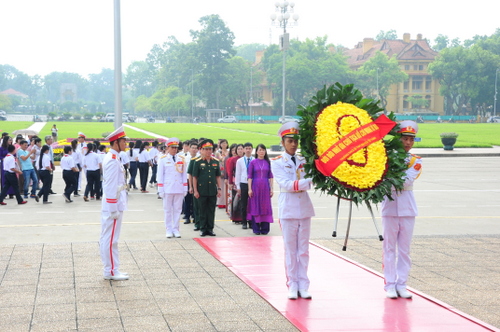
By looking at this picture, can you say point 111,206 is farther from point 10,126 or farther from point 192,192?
point 10,126

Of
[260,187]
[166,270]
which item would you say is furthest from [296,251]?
[260,187]

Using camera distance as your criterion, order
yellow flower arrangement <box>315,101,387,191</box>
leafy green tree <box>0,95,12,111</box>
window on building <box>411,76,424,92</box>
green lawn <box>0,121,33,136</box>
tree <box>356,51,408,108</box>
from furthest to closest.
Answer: leafy green tree <box>0,95,12,111</box> → window on building <box>411,76,424,92</box> → tree <box>356,51,408,108</box> → green lawn <box>0,121,33,136</box> → yellow flower arrangement <box>315,101,387,191</box>

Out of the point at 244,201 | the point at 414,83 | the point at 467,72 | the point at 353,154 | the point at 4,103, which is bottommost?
the point at 244,201

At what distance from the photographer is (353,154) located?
666cm

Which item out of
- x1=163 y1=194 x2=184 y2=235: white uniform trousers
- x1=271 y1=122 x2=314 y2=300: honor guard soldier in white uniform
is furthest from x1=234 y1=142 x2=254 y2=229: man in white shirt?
x1=271 y1=122 x2=314 y2=300: honor guard soldier in white uniform

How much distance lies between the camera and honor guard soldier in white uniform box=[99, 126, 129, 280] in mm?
8305

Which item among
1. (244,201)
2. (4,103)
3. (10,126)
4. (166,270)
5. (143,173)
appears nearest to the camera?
(166,270)

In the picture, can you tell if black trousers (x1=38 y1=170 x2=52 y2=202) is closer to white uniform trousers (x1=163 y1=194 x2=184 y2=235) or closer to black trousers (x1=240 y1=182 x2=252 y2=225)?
white uniform trousers (x1=163 y1=194 x2=184 y2=235)

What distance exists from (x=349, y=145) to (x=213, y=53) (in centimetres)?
11313

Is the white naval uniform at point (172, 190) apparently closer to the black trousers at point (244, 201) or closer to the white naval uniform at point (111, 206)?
the black trousers at point (244, 201)

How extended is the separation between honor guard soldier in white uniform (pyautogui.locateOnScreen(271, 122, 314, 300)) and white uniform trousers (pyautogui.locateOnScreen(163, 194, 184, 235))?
15.6ft

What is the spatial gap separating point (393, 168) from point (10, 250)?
6.80 metres

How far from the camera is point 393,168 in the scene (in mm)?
6820

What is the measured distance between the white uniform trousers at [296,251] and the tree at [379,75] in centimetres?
10264
